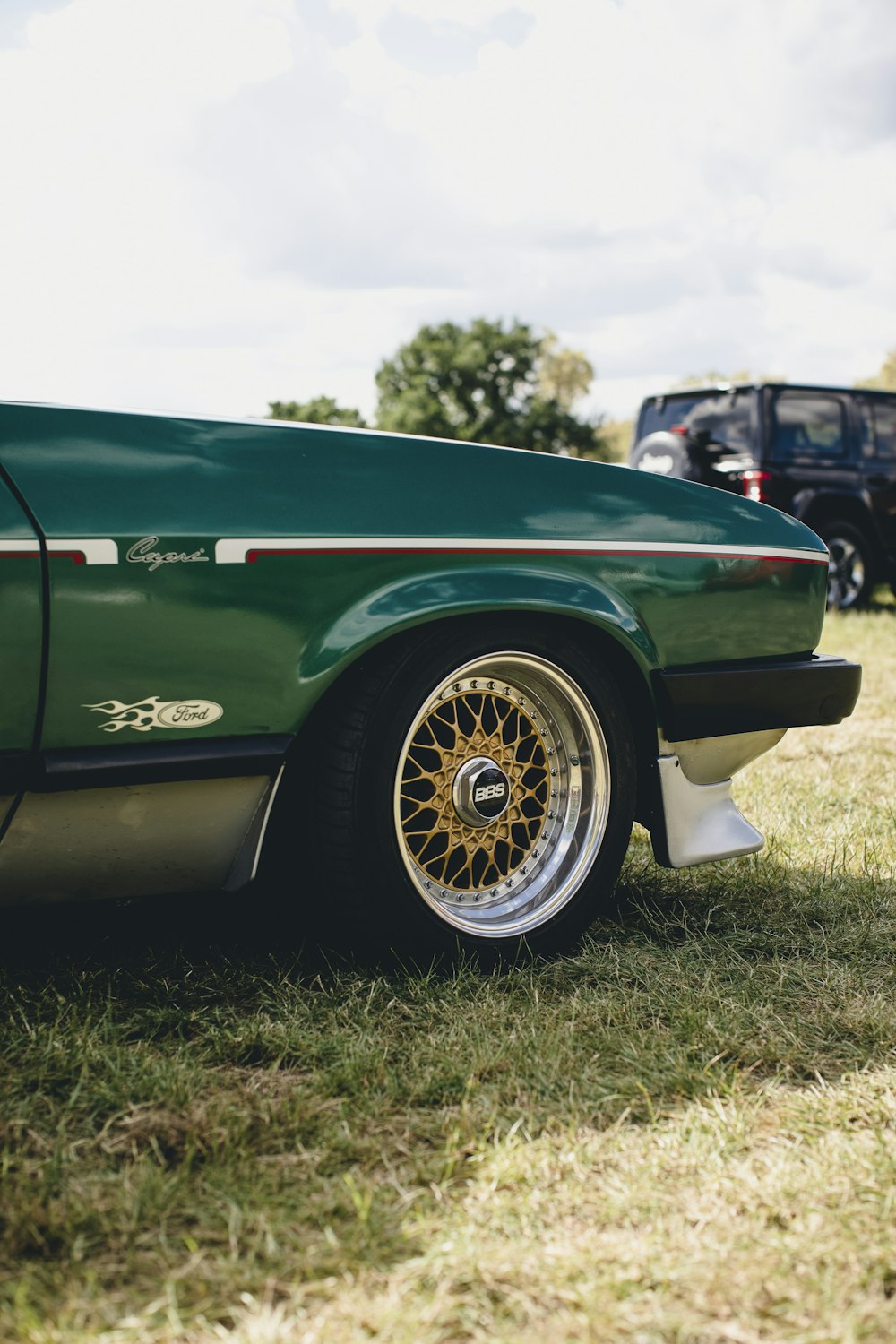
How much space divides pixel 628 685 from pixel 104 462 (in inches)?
50.5

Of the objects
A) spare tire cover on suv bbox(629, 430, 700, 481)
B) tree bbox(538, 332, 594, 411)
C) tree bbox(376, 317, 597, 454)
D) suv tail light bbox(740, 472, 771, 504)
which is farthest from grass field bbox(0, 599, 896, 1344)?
tree bbox(538, 332, 594, 411)

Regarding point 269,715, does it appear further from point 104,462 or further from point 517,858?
point 517,858

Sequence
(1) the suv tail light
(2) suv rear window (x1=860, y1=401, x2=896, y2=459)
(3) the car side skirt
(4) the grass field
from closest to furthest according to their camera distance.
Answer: (4) the grass field, (3) the car side skirt, (1) the suv tail light, (2) suv rear window (x1=860, y1=401, x2=896, y2=459)

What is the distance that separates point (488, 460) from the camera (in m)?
2.51

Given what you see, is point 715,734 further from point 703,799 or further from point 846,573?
point 846,573

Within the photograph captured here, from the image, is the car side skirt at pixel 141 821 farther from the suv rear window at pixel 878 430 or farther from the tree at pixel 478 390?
the tree at pixel 478 390

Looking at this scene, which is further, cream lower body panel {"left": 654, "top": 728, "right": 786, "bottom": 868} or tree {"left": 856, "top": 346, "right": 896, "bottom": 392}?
tree {"left": 856, "top": 346, "right": 896, "bottom": 392}

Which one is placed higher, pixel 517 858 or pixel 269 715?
pixel 269 715

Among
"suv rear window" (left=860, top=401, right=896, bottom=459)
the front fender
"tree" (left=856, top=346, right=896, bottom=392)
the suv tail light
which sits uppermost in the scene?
"tree" (left=856, top=346, right=896, bottom=392)

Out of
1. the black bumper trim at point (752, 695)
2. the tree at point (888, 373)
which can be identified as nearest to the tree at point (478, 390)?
the tree at point (888, 373)

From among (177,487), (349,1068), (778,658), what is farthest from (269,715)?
(778,658)

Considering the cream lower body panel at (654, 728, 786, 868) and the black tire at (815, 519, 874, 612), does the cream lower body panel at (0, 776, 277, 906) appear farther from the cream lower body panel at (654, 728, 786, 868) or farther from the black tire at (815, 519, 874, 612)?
the black tire at (815, 519, 874, 612)

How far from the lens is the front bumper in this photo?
2.73 m

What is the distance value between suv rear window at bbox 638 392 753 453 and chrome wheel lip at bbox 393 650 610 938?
7.38 meters
